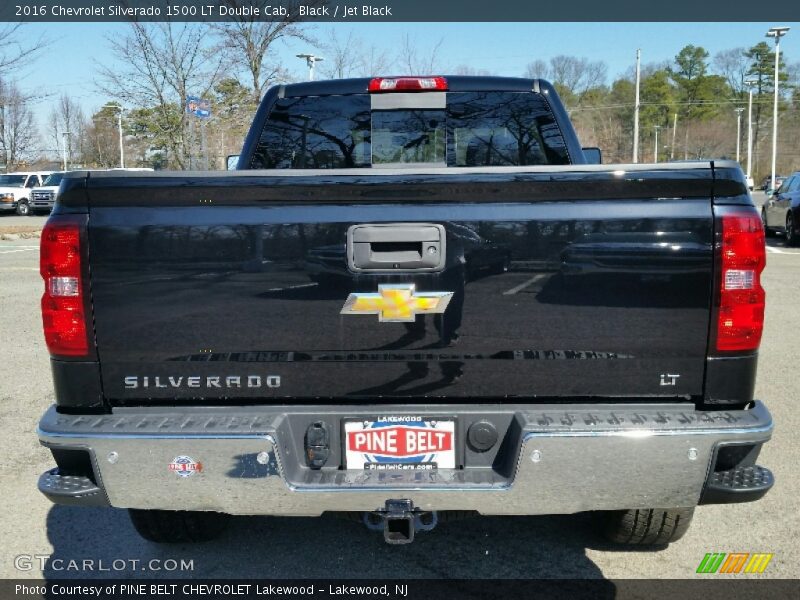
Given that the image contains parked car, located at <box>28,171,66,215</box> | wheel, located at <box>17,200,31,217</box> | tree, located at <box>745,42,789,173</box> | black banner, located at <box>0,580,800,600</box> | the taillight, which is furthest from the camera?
tree, located at <box>745,42,789,173</box>

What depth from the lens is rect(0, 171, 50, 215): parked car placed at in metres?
35.2

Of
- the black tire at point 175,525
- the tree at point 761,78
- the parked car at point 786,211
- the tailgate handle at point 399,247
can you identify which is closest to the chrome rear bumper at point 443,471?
the tailgate handle at point 399,247

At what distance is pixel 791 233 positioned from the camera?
17.7 metres

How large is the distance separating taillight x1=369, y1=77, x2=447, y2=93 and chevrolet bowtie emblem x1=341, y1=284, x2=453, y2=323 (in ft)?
5.12

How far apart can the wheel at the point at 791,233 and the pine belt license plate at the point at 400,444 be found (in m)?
17.3

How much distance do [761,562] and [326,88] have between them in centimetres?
329

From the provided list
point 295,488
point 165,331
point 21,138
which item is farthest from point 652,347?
point 21,138

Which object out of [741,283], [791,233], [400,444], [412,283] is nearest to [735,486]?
[741,283]

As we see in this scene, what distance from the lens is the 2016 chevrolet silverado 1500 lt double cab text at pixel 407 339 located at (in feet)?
8.43

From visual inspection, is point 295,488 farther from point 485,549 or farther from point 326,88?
point 326,88

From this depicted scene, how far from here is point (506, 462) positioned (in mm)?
2635

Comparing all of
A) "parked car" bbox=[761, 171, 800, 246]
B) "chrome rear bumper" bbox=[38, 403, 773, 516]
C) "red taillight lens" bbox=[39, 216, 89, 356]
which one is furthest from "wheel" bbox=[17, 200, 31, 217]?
"chrome rear bumper" bbox=[38, 403, 773, 516]

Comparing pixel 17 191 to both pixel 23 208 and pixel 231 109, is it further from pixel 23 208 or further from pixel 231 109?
pixel 231 109

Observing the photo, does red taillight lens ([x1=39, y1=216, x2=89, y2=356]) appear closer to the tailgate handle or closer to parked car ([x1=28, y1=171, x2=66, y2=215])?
the tailgate handle
